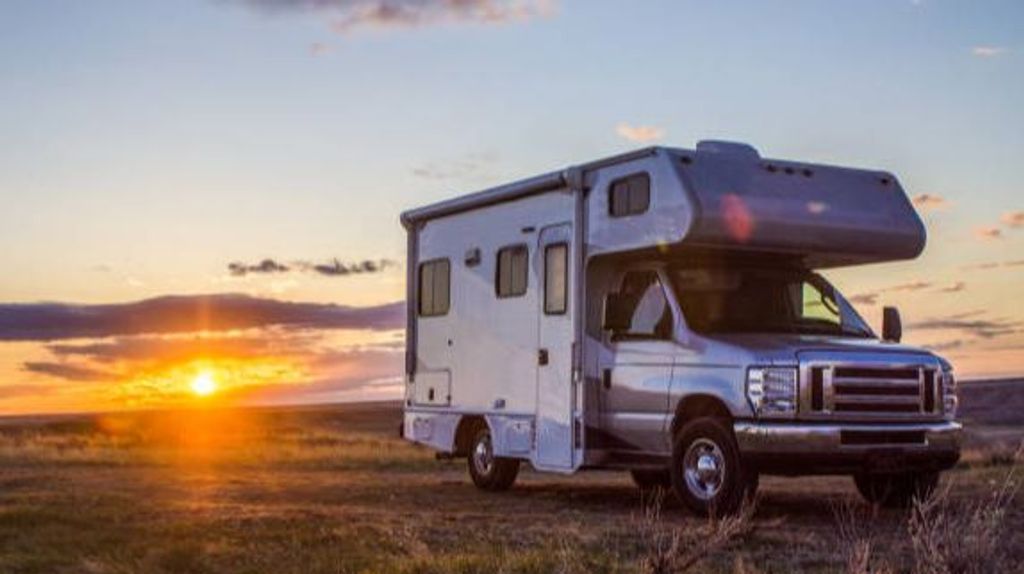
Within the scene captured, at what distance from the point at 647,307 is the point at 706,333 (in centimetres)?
91

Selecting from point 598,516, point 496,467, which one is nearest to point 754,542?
point 598,516

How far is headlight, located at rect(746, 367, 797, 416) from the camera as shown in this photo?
13.6 m

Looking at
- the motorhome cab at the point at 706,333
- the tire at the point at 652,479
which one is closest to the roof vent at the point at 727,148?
the motorhome cab at the point at 706,333

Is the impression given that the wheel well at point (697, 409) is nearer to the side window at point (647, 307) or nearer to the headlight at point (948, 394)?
the side window at point (647, 307)

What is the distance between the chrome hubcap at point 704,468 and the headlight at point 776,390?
0.63 meters

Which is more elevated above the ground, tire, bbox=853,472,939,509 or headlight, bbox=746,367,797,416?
headlight, bbox=746,367,797,416

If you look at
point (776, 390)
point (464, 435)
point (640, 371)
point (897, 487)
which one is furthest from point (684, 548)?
point (464, 435)

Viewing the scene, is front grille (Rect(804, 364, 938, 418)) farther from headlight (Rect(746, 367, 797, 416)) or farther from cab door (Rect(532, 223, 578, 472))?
cab door (Rect(532, 223, 578, 472))

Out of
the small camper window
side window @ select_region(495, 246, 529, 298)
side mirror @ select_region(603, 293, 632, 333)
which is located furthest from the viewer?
side window @ select_region(495, 246, 529, 298)

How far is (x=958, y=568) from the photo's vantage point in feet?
26.8

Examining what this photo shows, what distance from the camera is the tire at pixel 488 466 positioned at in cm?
1764

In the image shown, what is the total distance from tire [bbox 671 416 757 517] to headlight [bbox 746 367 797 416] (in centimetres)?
46

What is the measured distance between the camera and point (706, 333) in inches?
561

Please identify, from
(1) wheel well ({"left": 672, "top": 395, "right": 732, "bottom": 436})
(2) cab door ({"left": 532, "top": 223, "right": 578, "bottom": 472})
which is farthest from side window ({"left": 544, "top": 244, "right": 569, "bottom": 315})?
(1) wheel well ({"left": 672, "top": 395, "right": 732, "bottom": 436})
